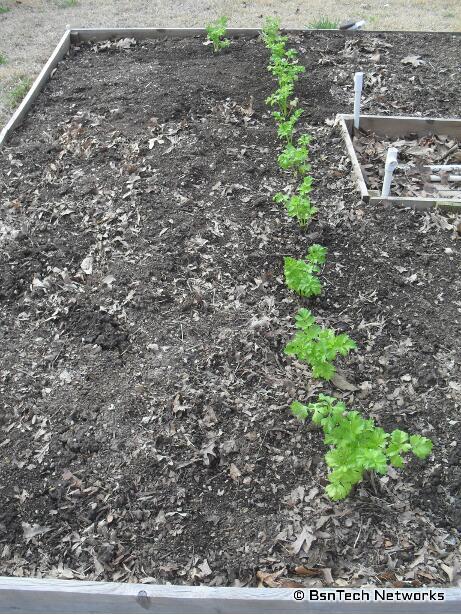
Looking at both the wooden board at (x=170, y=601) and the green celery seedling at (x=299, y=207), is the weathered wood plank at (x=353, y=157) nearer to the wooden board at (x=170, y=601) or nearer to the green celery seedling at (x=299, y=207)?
the green celery seedling at (x=299, y=207)

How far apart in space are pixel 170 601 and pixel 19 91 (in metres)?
5.74

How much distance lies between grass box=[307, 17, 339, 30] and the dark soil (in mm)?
1818

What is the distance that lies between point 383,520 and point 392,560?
0.18m

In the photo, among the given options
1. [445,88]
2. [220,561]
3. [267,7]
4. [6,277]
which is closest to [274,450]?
[220,561]

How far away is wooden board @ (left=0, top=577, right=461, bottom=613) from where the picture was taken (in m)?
1.96

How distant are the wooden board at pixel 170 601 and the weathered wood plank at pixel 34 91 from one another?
13.9 ft

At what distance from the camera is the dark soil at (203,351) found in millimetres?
2568

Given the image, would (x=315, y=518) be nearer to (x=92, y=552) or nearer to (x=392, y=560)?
(x=392, y=560)

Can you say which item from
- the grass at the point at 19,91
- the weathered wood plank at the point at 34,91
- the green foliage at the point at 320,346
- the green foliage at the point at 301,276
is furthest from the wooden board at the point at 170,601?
the grass at the point at 19,91

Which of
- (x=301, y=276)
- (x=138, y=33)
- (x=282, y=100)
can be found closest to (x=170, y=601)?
(x=301, y=276)

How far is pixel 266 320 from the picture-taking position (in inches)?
136

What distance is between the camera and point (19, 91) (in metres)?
6.17

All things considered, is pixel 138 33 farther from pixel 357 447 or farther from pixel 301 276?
pixel 357 447

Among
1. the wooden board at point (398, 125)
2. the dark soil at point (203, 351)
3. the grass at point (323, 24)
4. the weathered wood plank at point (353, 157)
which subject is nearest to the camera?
the dark soil at point (203, 351)
